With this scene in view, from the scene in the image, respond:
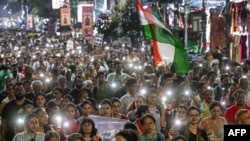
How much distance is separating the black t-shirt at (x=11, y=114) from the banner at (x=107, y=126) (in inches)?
66.9

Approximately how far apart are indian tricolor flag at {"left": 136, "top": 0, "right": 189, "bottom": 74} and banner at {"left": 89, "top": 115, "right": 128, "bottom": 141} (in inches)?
136

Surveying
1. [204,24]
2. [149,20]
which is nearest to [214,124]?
[149,20]

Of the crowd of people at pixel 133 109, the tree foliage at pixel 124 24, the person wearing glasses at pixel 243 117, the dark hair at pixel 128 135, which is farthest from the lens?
the tree foliage at pixel 124 24

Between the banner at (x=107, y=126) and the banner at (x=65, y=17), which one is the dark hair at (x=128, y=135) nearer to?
the banner at (x=107, y=126)

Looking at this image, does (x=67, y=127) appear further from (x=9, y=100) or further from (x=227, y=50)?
(x=227, y=50)

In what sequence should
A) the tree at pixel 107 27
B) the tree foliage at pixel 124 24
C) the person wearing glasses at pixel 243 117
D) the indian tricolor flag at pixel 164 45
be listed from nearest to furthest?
the person wearing glasses at pixel 243 117 < the indian tricolor flag at pixel 164 45 < the tree foliage at pixel 124 24 < the tree at pixel 107 27

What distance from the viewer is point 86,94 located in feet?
40.5

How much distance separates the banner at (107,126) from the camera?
30.5ft

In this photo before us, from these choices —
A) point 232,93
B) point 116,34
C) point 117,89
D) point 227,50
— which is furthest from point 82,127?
point 116,34

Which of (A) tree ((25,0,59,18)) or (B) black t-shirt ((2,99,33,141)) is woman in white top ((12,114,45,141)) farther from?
(A) tree ((25,0,59,18))

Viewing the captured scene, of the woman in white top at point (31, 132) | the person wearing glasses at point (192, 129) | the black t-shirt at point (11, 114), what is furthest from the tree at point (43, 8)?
the woman in white top at point (31, 132)

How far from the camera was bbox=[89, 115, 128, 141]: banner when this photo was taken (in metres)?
9.29

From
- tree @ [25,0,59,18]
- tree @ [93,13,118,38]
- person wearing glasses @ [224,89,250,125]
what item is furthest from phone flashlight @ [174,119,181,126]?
tree @ [25,0,59,18]

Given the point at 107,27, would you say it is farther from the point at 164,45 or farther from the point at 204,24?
the point at 164,45
